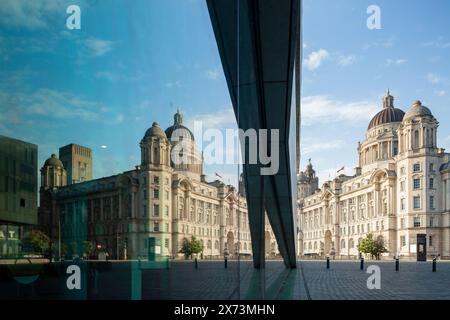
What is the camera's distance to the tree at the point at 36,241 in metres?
2.14

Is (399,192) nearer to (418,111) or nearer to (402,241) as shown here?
(402,241)

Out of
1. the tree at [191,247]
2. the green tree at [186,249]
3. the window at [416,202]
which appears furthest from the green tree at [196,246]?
the window at [416,202]

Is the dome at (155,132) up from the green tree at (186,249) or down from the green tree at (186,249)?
up

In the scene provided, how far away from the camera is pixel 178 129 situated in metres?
3.82

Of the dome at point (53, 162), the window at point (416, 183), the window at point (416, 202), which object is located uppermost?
the window at point (416, 183)

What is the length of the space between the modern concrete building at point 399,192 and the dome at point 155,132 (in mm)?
64637

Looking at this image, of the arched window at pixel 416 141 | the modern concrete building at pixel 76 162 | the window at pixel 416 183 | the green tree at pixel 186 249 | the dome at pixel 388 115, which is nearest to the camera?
the modern concrete building at pixel 76 162

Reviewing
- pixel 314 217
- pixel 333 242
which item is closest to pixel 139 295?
pixel 333 242

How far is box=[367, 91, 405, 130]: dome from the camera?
105562mm

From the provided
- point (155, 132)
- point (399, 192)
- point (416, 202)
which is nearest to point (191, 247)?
point (155, 132)

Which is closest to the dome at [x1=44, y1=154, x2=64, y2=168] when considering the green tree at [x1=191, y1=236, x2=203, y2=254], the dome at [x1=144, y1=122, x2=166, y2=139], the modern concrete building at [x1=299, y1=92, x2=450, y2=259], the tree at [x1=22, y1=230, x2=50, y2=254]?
the tree at [x1=22, y1=230, x2=50, y2=254]

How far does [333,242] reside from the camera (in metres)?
108

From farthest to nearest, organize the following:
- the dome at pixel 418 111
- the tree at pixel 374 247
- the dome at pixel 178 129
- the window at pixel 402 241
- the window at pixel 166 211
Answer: the window at pixel 402 241, the dome at pixel 418 111, the tree at pixel 374 247, the dome at pixel 178 129, the window at pixel 166 211

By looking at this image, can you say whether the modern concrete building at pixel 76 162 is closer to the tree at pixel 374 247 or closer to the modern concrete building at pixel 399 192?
the modern concrete building at pixel 399 192
